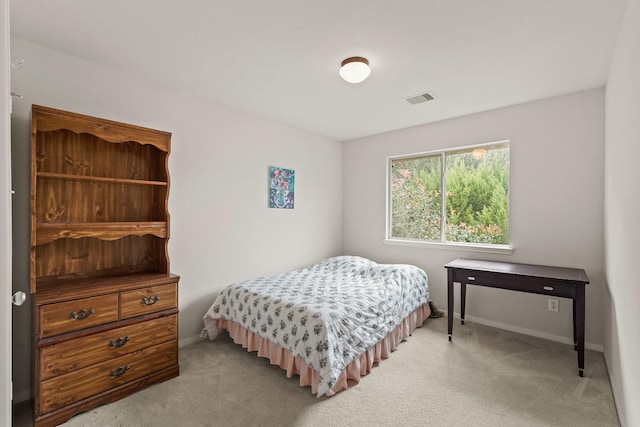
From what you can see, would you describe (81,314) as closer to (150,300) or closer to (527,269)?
(150,300)

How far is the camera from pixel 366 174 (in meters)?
4.47

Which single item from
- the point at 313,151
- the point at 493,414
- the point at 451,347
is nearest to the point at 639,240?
the point at 493,414

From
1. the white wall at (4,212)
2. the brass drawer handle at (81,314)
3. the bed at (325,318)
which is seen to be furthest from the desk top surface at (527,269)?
the white wall at (4,212)

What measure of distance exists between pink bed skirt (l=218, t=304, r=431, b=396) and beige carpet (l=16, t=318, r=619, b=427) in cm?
7

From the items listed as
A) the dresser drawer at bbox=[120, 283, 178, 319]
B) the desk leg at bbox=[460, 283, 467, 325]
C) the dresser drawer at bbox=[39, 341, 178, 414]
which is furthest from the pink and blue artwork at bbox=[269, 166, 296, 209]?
the desk leg at bbox=[460, 283, 467, 325]

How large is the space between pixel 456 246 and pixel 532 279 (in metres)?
1.06

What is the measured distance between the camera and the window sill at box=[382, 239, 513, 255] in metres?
3.30

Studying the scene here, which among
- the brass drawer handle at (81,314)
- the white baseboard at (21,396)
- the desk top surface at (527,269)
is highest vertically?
the desk top surface at (527,269)

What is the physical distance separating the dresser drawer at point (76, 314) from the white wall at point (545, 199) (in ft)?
10.7

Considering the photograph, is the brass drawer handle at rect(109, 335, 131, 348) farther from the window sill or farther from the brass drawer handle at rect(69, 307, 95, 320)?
the window sill

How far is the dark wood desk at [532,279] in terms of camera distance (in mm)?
2367

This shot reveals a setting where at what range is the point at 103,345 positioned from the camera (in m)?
2.03

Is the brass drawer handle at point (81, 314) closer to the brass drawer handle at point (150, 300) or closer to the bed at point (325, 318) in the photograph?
the brass drawer handle at point (150, 300)

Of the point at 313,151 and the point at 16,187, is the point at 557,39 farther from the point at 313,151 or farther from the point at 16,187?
the point at 16,187
